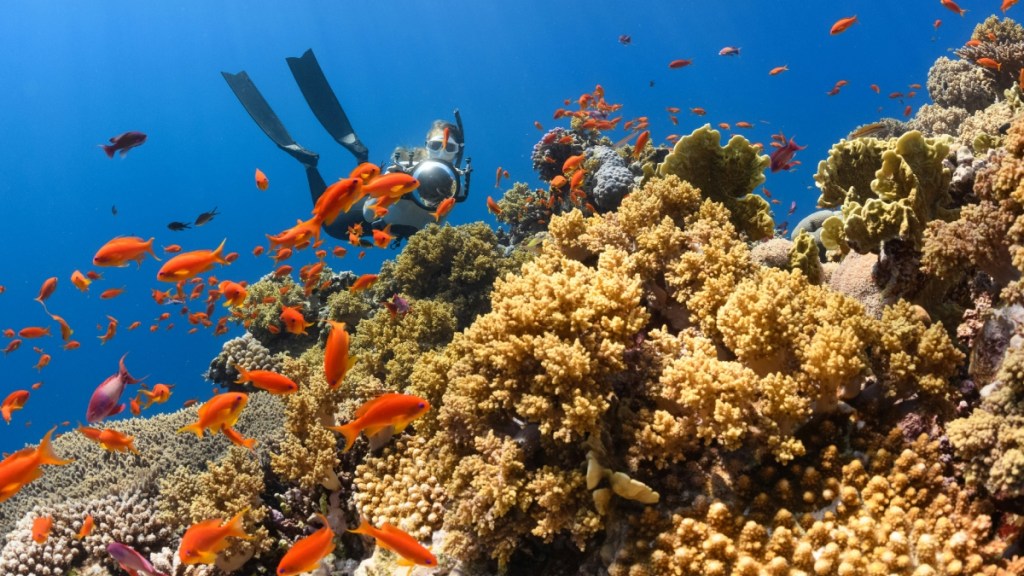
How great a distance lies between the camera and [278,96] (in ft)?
439

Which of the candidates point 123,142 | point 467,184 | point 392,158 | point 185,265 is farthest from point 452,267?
point 392,158

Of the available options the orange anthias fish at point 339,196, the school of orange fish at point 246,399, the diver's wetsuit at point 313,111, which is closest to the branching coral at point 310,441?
the school of orange fish at point 246,399

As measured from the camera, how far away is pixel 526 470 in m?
3.56

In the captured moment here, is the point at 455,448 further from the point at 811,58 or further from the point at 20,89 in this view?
the point at 811,58

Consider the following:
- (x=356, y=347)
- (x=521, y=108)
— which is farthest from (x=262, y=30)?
(x=356, y=347)

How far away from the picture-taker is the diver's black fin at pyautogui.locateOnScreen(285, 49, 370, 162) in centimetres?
1448

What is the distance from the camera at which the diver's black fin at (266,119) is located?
13.1 meters

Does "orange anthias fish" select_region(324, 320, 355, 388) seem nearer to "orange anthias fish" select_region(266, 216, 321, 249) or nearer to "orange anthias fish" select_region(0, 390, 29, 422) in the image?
"orange anthias fish" select_region(266, 216, 321, 249)

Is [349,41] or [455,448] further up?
[349,41]

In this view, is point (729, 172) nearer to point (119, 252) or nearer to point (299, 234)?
point (299, 234)

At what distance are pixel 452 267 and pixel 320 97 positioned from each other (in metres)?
8.56

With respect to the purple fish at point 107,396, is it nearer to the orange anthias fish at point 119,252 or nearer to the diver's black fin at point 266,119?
the orange anthias fish at point 119,252

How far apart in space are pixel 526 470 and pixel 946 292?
9.90ft

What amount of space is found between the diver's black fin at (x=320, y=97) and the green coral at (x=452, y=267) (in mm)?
6520
